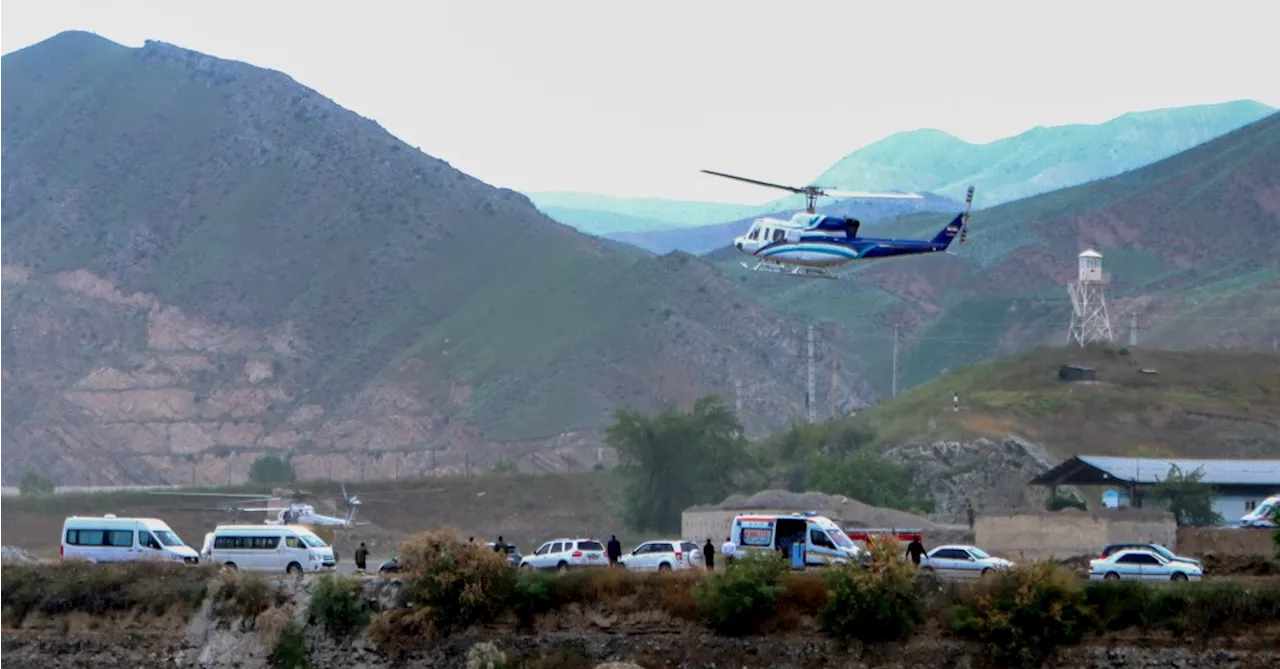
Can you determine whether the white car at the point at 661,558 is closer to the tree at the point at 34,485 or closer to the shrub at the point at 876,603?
the shrub at the point at 876,603

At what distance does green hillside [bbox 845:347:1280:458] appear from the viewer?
107 m

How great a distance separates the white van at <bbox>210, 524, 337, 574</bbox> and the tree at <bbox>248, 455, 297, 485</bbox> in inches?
3140

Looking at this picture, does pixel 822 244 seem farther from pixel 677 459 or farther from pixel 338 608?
pixel 677 459

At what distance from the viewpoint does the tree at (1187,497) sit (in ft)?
243

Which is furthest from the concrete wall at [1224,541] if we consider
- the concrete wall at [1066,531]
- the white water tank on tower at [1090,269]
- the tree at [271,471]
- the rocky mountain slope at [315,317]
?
the rocky mountain slope at [315,317]

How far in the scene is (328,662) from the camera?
42031 mm

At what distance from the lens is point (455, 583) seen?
41656 mm

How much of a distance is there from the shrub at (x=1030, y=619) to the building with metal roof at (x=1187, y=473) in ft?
126

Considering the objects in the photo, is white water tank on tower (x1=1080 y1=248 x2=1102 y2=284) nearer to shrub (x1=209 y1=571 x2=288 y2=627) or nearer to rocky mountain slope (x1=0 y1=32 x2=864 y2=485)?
rocky mountain slope (x1=0 y1=32 x2=864 y2=485)

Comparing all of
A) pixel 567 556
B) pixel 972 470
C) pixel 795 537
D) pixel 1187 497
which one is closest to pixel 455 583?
pixel 567 556

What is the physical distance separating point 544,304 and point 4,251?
1844 inches

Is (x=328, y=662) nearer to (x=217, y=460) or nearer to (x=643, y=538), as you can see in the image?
(x=643, y=538)

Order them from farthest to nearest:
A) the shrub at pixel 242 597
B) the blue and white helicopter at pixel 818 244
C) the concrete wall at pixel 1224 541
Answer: the blue and white helicopter at pixel 818 244, the concrete wall at pixel 1224 541, the shrub at pixel 242 597

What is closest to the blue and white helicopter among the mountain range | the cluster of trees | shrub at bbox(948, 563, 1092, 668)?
the cluster of trees
